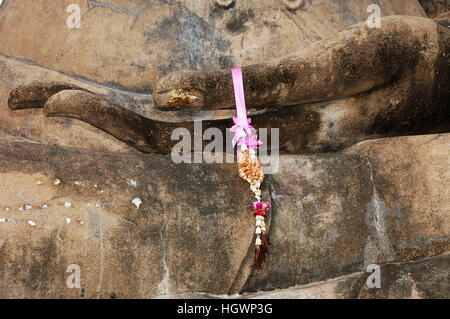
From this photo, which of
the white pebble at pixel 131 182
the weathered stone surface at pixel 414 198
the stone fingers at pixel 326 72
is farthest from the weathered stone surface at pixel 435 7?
the white pebble at pixel 131 182

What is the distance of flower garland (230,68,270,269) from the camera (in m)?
1.57

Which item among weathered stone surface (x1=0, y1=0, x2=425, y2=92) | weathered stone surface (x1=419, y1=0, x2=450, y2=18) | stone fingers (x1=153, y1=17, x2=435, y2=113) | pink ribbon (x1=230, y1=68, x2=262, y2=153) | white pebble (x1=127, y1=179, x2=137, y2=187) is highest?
weathered stone surface (x1=419, y1=0, x2=450, y2=18)

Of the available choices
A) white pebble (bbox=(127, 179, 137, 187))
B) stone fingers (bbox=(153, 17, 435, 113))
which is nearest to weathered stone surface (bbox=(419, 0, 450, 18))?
stone fingers (bbox=(153, 17, 435, 113))

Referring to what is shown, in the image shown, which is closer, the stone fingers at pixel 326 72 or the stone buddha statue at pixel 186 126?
the stone buddha statue at pixel 186 126

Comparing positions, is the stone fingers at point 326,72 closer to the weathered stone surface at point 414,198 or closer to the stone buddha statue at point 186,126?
the stone buddha statue at point 186,126

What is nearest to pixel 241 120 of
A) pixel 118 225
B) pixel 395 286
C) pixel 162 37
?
pixel 118 225

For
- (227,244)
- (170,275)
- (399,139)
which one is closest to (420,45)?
(399,139)

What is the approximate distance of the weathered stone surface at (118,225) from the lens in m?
1.38

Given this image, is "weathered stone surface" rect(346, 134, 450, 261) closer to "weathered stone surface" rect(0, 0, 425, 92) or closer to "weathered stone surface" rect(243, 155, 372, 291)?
"weathered stone surface" rect(243, 155, 372, 291)

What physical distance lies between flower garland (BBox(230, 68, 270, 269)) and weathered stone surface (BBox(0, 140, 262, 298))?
37mm

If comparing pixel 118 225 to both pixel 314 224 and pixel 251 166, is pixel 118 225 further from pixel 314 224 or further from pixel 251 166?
pixel 314 224

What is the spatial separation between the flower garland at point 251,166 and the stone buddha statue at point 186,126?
0.03 meters

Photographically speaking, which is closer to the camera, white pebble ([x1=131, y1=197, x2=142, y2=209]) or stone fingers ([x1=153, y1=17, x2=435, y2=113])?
white pebble ([x1=131, y1=197, x2=142, y2=209])

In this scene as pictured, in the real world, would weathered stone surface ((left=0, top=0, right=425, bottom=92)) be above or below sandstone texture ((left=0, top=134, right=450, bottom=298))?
above
